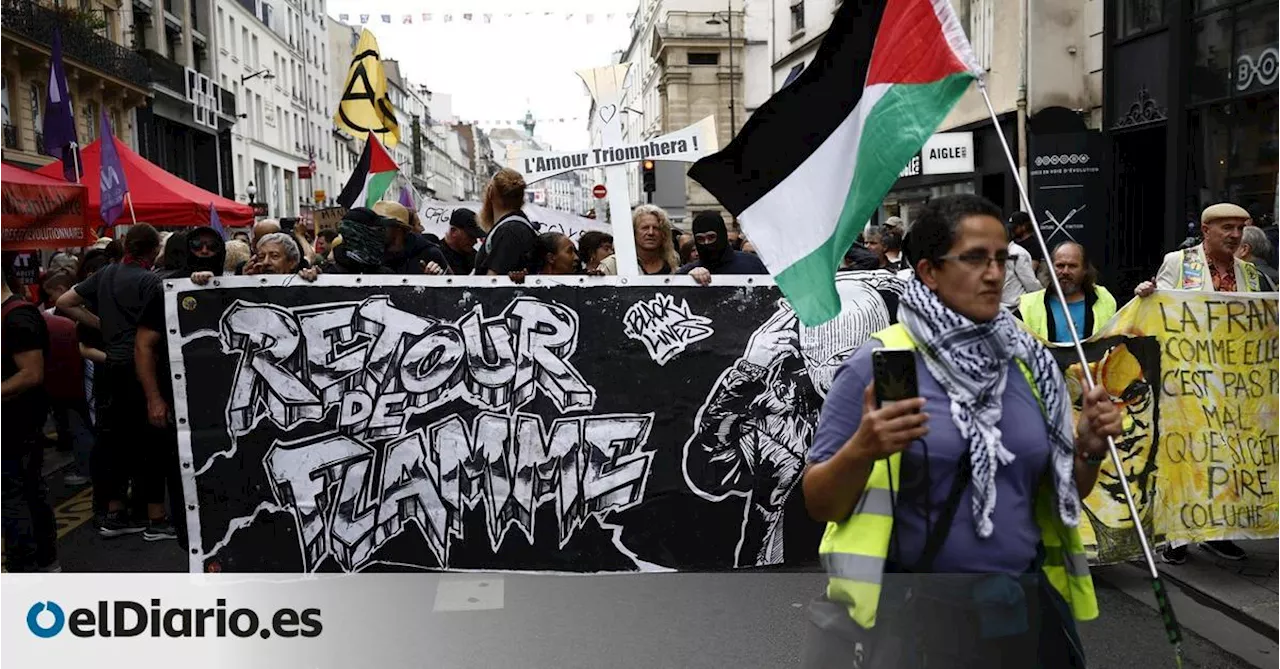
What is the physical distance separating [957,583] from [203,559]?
386cm

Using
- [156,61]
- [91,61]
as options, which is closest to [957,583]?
[91,61]

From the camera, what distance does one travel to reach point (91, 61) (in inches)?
1356

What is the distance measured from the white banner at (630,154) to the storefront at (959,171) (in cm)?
461

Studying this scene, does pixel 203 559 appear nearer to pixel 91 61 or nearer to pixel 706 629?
pixel 706 629

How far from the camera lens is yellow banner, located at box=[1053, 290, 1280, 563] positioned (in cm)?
555

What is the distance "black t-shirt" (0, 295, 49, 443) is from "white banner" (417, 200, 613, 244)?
591 cm

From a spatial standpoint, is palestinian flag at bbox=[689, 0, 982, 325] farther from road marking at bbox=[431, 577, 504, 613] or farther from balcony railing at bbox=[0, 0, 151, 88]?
balcony railing at bbox=[0, 0, 151, 88]

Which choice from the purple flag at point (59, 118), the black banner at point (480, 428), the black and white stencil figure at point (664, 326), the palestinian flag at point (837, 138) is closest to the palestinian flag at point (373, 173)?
the purple flag at point (59, 118)

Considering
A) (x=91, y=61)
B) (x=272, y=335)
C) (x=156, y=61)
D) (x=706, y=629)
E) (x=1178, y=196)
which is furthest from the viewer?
(x=156, y=61)

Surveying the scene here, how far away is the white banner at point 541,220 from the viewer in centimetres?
1228

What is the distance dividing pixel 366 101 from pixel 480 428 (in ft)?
28.1

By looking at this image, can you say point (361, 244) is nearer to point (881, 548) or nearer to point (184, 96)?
point (881, 548)

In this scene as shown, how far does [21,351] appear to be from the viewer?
17.6 feet

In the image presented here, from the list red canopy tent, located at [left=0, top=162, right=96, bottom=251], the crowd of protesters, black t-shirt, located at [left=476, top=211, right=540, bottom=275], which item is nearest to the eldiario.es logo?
the crowd of protesters
